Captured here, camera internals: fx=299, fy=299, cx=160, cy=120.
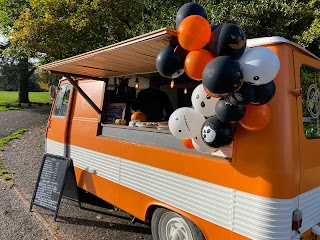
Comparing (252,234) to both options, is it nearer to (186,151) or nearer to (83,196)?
(186,151)

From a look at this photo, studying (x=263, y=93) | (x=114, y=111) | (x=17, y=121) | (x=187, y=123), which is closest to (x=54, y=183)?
(x=114, y=111)

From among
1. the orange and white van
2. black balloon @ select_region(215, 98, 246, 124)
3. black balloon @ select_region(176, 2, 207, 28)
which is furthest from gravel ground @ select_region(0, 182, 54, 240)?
black balloon @ select_region(176, 2, 207, 28)

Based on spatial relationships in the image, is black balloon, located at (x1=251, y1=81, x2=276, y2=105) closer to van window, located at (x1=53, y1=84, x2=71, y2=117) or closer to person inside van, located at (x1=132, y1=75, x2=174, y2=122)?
person inside van, located at (x1=132, y1=75, x2=174, y2=122)

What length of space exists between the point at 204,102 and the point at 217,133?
360 mm

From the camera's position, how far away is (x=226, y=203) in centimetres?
259

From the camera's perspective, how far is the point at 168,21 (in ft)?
27.7

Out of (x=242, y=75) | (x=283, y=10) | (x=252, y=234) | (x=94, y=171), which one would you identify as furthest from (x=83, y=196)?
(x=283, y=10)

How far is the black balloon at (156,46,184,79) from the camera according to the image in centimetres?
249

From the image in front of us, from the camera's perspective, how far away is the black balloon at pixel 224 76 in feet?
6.78

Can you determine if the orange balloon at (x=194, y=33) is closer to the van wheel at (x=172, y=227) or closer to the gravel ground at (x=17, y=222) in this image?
the van wheel at (x=172, y=227)

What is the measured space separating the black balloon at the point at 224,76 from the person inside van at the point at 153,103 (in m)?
2.72

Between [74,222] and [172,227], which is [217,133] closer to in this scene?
[172,227]

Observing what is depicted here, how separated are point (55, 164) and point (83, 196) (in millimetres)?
1018

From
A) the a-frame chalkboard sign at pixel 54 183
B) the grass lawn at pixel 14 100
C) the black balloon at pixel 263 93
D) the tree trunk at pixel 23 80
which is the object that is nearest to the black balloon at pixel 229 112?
the black balloon at pixel 263 93
